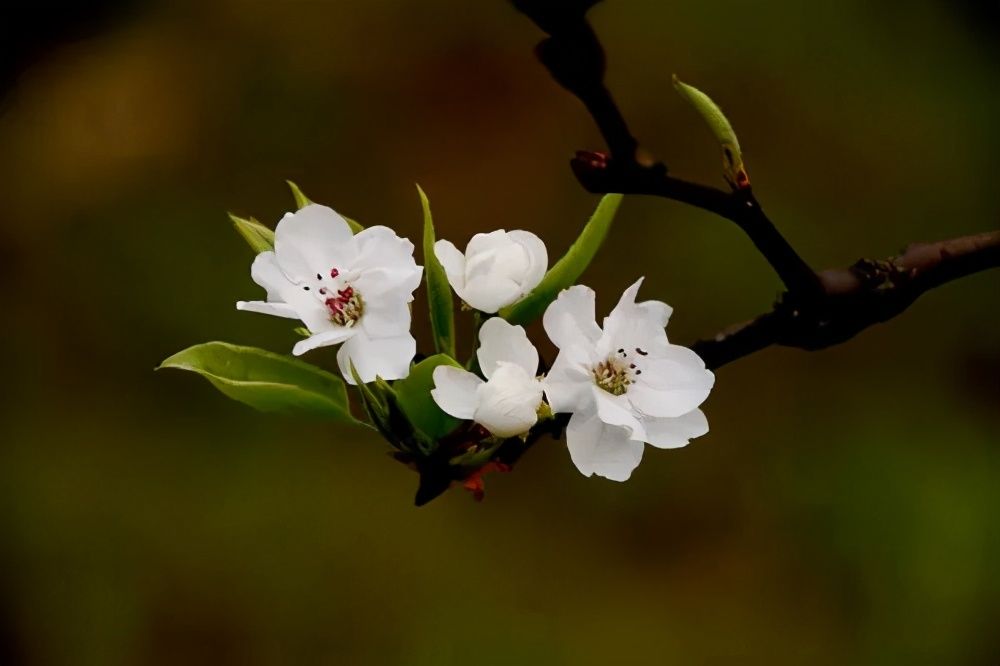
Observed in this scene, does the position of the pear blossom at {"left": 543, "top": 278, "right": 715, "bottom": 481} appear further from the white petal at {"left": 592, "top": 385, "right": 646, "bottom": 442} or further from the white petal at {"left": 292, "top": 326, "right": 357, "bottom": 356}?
the white petal at {"left": 292, "top": 326, "right": 357, "bottom": 356}

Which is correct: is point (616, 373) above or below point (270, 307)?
below

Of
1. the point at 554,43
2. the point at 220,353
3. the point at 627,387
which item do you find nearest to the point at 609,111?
the point at 554,43

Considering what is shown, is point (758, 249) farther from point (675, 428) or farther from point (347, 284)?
point (347, 284)

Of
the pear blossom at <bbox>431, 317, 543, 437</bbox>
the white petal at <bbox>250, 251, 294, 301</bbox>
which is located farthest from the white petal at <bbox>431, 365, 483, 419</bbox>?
the white petal at <bbox>250, 251, 294, 301</bbox>

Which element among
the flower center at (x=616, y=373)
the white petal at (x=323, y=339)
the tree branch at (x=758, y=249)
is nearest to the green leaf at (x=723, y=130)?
the tree branch at (x=758, y=249)

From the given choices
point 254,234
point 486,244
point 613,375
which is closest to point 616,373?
point 613,375

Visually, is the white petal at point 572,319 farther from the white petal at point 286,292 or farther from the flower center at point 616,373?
the white petal at point 286,292

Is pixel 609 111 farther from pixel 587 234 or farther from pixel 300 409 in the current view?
pixel 300 409
